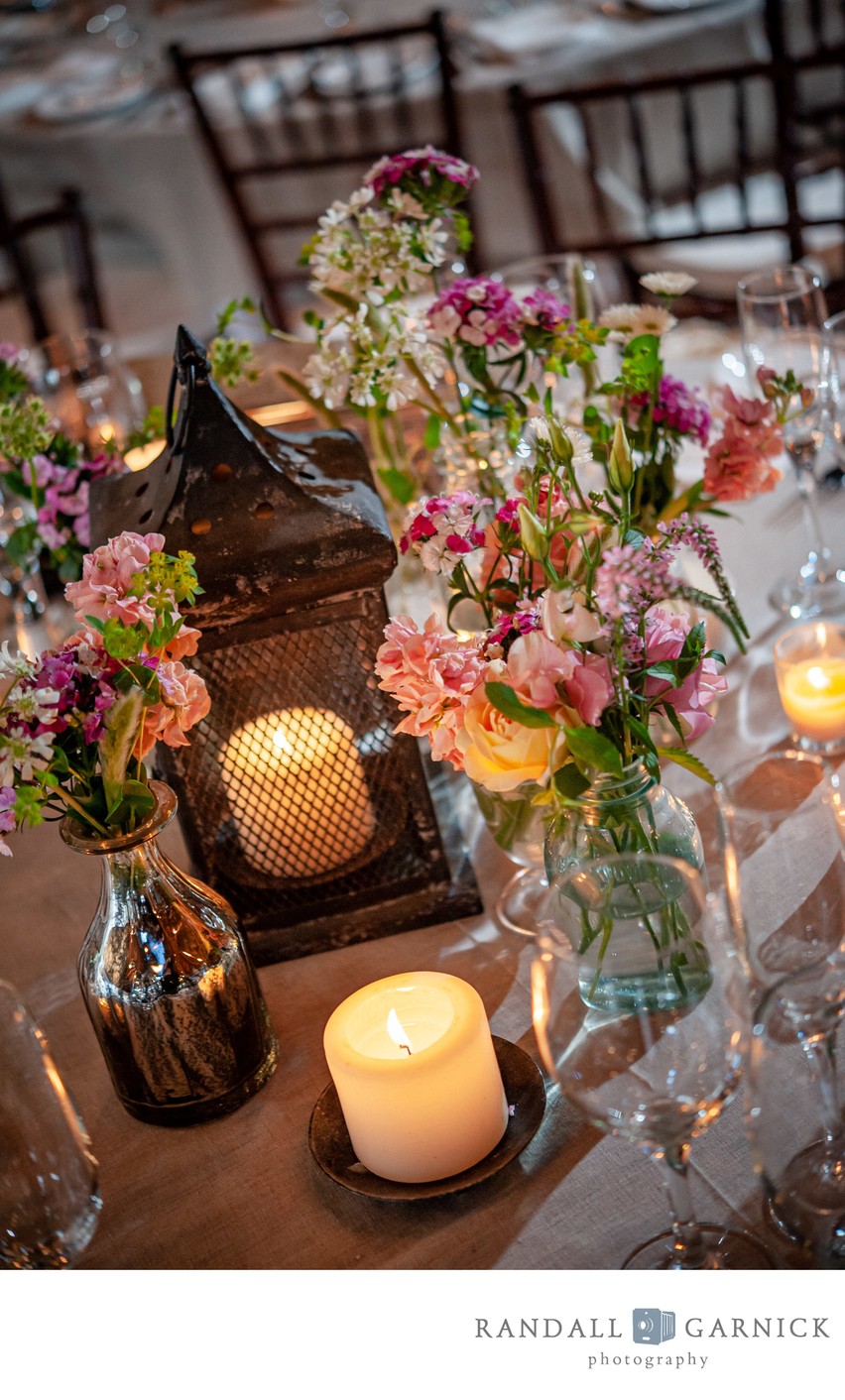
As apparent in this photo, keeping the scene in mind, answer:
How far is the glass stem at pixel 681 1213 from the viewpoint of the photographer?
0.71m

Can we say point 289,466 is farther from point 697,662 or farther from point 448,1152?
point 448,1152

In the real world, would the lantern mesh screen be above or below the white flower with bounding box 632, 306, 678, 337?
below

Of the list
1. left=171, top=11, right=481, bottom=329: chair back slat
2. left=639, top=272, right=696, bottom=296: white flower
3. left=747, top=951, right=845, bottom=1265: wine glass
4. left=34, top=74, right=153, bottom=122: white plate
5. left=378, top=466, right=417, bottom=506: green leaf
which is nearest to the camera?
left=747, top=951, right=845, bottom=1265: wine glass

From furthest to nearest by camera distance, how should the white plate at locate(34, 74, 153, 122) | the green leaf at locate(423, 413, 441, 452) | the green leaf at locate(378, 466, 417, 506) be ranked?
the white plate at locate(34, 74, 153, 122), the green leaf at locate(378, 466, 417, 506), the green leaf at locate(423, 413, 441, 452)

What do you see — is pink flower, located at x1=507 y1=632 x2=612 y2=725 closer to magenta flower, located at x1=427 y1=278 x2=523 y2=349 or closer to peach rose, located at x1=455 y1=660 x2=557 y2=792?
peach rose, located at x1=455 y1=660 x2=557 y2=792

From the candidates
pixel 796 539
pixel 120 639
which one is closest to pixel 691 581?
pixel 796 539

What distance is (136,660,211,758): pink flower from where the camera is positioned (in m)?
0.85

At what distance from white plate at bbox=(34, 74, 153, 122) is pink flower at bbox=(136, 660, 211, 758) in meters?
2.77

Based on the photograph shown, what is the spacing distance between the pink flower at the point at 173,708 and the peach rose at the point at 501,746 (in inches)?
6.7

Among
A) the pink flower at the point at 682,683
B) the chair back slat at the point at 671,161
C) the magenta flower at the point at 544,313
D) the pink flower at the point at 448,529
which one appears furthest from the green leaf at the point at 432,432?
the chair back slat at the point at 671,161

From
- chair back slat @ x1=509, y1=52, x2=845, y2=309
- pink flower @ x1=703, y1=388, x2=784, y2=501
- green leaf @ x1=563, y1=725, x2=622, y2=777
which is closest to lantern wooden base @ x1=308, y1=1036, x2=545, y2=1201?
green leaf @ x1=563, y1=725, x2=622, y2=777

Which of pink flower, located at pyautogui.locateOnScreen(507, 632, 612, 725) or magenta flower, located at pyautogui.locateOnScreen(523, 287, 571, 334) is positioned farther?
magenta flower, located at pyautogui.locateOnScreen(523, 287, 571, 334)
